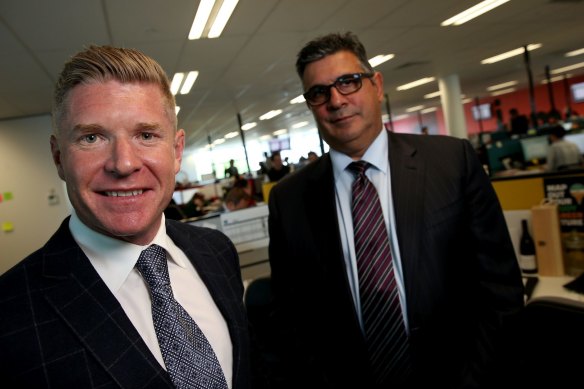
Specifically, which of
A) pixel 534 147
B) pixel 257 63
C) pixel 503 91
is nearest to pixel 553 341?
pixel 257 63

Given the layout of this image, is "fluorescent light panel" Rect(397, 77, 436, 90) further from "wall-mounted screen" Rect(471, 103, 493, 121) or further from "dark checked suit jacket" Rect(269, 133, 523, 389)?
"dark checked suit jacket" Rect(269, 133, 523, 389)

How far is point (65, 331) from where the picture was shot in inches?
27.9

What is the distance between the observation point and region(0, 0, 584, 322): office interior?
3.26m

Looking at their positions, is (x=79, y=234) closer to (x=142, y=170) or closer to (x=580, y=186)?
(x=142, y=170)

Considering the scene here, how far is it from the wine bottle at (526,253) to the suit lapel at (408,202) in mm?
1296

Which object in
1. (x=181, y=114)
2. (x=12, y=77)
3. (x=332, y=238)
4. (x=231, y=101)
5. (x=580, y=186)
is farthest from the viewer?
(x=181, y=114)

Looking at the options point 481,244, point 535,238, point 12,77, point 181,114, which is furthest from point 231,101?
point 481,244

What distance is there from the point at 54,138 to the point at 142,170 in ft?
0.66

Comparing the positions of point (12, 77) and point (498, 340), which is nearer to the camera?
point (498, 340)

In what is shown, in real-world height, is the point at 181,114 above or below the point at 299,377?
above

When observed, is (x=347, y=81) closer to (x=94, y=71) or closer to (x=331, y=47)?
(x=331, y=47)

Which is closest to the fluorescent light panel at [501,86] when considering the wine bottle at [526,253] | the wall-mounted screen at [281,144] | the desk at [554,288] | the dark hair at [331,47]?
the wall-mounted screen at [281,144]

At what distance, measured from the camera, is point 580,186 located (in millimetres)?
2158

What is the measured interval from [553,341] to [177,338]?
2.88 feet
